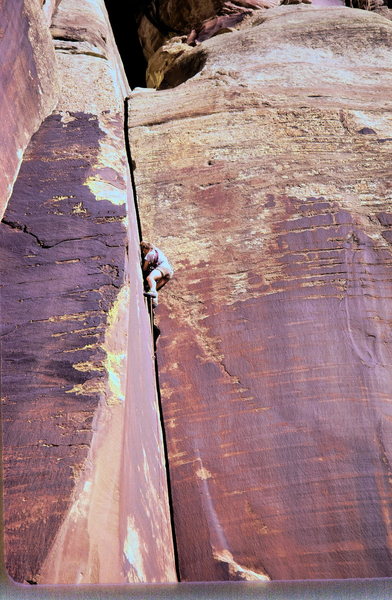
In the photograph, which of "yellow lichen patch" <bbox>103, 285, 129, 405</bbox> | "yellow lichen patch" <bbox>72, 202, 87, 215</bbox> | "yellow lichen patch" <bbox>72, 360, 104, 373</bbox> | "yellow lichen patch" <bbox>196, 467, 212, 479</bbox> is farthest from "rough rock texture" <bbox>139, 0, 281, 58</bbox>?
"yellow lichen patch" <bbox>72, 360, 104, 373</bbox>

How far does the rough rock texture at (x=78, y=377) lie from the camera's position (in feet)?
6.34

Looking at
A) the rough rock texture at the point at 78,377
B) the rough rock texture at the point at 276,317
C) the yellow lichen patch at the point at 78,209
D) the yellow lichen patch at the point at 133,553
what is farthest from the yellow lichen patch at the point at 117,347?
the rough rock texture at the point at 276,317

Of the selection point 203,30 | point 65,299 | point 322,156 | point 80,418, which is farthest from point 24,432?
point 203,30

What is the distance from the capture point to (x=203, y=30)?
7297mm

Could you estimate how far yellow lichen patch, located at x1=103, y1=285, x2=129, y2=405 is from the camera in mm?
2340

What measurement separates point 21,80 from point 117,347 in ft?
6.54

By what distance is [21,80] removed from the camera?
3.71m

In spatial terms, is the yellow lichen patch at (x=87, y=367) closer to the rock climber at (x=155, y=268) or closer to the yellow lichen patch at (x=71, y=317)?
the yellow lichen patch at (x=71, y=317)

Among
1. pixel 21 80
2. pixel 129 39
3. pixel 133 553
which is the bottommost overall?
pixel 129 39

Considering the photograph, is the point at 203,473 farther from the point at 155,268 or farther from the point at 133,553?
the point at 155,268

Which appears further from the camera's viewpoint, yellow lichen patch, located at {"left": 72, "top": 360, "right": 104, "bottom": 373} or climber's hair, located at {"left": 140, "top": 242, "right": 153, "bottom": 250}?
climber's hair, located at {"left": 140, "top": 242, "right": 153, "bottom": 250}

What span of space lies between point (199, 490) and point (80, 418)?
98cm

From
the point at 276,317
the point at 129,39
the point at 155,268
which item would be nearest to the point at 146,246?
the point at 155,268

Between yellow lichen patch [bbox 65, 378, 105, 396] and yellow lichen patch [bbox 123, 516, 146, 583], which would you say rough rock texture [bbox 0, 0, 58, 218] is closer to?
yellow lichen patch [bbox 65, 378, 105, 396]
